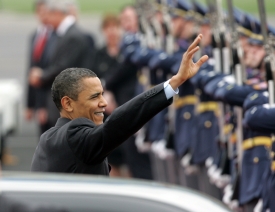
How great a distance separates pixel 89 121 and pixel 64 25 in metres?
7.19

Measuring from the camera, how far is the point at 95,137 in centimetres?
510

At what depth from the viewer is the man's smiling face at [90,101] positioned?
5336 mm

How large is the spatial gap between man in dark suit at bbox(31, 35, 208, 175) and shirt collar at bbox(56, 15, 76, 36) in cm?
696

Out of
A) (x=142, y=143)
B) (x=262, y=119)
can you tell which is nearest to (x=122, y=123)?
(x=262, y=119)

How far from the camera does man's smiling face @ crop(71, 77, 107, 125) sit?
5.34 m

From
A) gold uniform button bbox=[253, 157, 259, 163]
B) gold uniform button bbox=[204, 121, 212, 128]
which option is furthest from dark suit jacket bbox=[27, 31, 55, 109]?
gold uniform button bbox=[253, 157, 259, 163]

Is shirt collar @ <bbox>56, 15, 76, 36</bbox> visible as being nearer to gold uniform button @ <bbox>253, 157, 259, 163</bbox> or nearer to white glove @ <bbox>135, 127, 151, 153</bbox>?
white glove @ <bbox>135, 127, 151, 153</bbox>

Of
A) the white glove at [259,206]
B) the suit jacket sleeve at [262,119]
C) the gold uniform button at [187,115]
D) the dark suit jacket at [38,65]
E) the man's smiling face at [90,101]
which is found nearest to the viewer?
the man's smiling face at [90,101]

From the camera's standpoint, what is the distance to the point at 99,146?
16.7 ft

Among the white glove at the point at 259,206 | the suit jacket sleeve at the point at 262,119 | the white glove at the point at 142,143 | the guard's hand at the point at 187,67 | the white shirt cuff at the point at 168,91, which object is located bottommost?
the white glove at the point at 142,143

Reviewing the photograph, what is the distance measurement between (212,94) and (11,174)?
14.5 feet

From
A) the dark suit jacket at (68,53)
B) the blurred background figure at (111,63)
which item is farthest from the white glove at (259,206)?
the blurred background figure at (111,63)

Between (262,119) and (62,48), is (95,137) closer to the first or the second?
(262,119)

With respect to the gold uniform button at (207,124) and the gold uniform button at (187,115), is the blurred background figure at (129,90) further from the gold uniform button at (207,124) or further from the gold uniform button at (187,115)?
the gold uniform button at (207,124)
